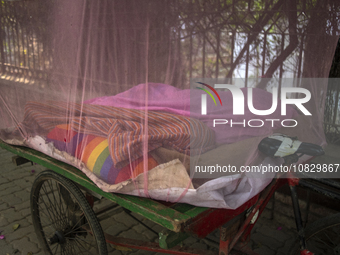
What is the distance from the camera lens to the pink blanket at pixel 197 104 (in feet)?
4.81

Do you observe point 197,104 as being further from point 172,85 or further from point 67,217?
point 67,217

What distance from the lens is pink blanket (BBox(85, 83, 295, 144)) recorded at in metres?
1.47

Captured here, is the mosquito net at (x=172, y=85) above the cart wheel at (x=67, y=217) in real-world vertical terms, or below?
above

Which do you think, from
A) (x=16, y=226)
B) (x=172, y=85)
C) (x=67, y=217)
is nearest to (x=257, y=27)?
(x=172, y=85)

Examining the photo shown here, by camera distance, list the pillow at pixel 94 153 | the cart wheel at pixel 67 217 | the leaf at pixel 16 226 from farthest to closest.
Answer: the leaf at pixel 16 226 < the cart wheel at pixel 67 217 < the pillow at pixel 94 153

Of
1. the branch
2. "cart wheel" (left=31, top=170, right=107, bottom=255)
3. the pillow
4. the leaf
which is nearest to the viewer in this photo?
the branch

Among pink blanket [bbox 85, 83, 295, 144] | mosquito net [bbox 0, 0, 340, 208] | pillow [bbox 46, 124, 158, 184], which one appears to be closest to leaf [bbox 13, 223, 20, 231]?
mosquito net [bbox 0, 0, 340, 208]

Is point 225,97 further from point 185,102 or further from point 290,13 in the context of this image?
point 290,13

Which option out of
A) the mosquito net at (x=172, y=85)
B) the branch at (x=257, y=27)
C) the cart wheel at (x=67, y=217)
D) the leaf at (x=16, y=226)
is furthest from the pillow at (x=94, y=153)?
the leaf at (x=16, y=226)

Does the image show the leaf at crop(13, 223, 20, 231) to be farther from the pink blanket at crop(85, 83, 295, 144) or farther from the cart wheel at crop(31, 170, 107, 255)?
the pink blanket at crop(85, 83, 295, 144)

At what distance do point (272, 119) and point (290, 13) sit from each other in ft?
2.36

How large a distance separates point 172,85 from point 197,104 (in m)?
0.24

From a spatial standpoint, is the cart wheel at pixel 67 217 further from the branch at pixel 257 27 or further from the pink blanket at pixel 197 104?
the branch at pixel 257 27

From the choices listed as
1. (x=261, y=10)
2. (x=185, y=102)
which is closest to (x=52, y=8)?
(x=185, y=102)
